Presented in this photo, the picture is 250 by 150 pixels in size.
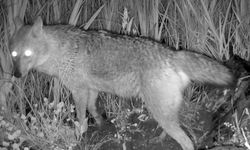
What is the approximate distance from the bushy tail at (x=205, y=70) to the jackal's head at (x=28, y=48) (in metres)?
1.75

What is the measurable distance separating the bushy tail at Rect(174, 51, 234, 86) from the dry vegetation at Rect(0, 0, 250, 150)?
1.87 feet

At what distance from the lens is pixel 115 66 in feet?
16.3

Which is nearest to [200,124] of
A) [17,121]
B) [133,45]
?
[133,45]

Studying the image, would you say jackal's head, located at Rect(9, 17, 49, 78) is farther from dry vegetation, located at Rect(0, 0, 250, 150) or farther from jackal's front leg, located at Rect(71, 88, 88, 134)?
jackal's front leg, located at Rect(71, 88, 88, 134)

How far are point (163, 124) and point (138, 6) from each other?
1.99 metres

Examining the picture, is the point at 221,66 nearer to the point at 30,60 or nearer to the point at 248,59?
the point at 248,59

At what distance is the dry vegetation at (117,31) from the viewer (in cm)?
491

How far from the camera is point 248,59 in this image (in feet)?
18.9

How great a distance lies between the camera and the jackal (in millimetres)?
4469

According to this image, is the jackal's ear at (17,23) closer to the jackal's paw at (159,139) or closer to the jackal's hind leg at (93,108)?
the jackal's hind leg at (93,108)

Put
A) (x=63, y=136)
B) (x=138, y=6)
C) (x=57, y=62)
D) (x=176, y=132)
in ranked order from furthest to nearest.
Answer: (x=138, y=6) → (x=57, y=62) → (x=63, y=136) → (x=176, y=132)

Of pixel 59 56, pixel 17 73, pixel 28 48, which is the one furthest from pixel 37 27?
pixel 17 73

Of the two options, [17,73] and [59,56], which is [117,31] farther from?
[17,73]

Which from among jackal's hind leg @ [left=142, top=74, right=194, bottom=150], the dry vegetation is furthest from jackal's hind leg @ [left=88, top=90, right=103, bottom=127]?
jackal's hind leg @ [left=142, top=74, right=194, bottom=150]
